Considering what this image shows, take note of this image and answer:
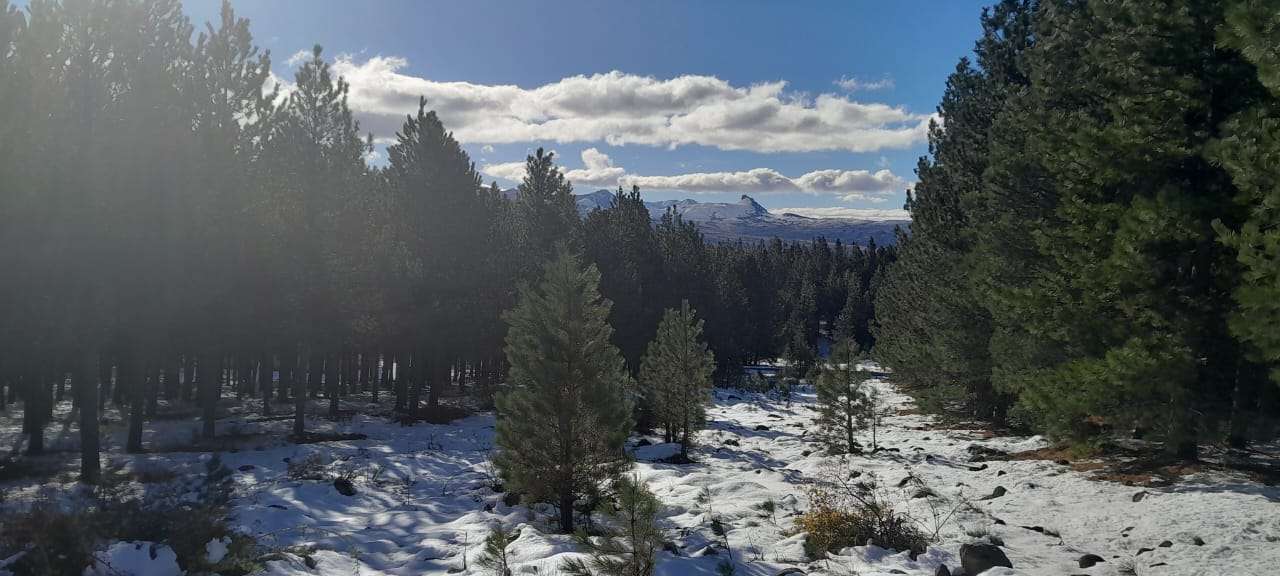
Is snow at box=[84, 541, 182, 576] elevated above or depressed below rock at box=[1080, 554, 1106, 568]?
below

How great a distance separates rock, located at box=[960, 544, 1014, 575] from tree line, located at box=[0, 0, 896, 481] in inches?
305

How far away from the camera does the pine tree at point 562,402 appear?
1050 cm

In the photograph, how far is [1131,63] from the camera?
1164 centimetres

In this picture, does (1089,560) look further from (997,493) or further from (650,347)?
(650,347)

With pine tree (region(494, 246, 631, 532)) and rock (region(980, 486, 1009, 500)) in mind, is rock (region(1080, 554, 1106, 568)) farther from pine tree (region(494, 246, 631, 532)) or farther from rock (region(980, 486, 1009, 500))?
pine tree (region(494, 246, 631, 532))

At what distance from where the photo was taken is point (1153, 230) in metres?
10.4

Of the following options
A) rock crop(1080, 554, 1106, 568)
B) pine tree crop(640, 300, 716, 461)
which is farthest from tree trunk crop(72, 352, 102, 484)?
rock crop(1080, 554, 1106, 568)

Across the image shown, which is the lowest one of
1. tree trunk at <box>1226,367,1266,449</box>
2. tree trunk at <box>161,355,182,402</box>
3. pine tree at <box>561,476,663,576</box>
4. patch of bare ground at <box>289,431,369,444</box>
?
tree trunk at <box>161,355,182,402</box>

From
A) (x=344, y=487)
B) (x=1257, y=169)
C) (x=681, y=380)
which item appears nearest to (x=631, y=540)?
(x=1257, y=169)

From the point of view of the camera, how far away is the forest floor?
8289mm

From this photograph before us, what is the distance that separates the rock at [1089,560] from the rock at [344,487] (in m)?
13.4

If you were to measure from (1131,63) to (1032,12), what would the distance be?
10.8 m

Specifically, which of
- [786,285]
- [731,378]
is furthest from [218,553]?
[786,285]

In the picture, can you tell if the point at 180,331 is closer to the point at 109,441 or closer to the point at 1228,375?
the point at 109,441
